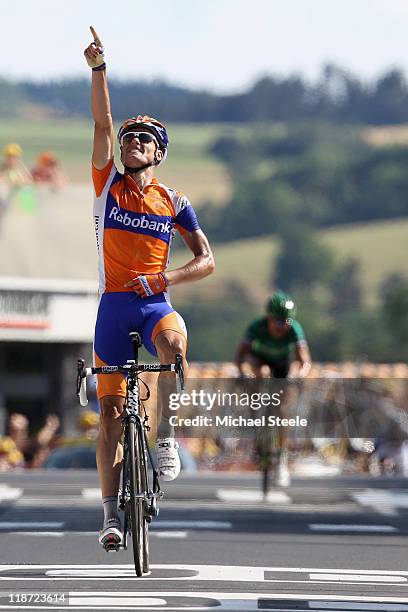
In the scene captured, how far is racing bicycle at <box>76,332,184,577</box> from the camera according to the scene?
812 centimetres

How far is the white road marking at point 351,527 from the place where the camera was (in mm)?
11961

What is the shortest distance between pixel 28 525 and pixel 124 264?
3.99 meters

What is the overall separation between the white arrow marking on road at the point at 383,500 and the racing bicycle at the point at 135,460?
18.5ft

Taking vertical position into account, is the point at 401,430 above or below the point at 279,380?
above

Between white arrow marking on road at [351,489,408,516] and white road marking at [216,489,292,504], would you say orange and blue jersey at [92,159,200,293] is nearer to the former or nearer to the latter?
white arrow marking on road at [351,489,408,516]

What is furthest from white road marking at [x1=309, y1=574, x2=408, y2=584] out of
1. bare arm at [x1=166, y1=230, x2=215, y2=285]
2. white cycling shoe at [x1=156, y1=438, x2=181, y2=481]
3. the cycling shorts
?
bare arm at [x1=166, y1=230, x2=215, y2=285]

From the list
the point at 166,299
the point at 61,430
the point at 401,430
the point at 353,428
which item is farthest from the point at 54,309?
the point at 166,299

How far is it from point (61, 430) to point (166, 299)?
134 ft

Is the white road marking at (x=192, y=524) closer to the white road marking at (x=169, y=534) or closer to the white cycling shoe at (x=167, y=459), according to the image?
the white road marking at (x=169, y=534)

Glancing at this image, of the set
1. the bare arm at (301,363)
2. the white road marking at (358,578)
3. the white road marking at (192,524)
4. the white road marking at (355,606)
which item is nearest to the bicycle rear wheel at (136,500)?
the white road marking at (355,606)

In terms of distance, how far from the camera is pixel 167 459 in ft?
27.7

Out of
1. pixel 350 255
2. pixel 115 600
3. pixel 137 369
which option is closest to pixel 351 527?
pixel 137 369

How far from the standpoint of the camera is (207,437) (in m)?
10.1

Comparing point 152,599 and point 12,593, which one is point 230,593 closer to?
point 152,599
